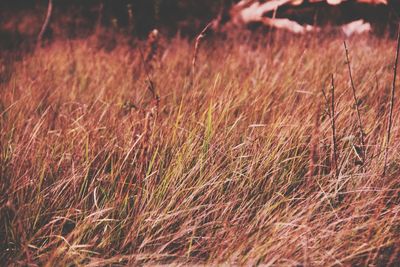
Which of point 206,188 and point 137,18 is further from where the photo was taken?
point 137,18

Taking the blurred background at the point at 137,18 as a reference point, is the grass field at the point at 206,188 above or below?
below

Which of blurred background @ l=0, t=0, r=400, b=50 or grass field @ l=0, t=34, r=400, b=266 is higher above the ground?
blurred background @ l=0, t=0, r=400, b=50

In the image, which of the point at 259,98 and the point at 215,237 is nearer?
the point at 215,237

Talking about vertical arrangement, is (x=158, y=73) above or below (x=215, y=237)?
above

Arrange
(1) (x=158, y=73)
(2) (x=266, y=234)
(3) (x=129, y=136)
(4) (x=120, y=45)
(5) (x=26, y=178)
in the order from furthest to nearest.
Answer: (4) (x=120, y=45), (1) (x=158, y=73), (3) (x=129, y=136), (5) (x=26, y=178), (2) (x=266, y=234)

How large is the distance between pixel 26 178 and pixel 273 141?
2.97ft

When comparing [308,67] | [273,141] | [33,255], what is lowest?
[33,255]

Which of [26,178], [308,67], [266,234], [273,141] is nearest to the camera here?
[266,234]

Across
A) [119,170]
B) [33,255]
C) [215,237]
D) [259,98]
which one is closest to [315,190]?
[215,237]

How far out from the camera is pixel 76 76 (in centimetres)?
266

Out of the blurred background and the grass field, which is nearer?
the grass field

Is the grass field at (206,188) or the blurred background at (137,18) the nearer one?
the grass field at (206,188)

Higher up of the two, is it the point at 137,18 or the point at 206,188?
the point at 137,18

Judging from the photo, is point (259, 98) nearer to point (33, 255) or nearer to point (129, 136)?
point (129, 136)
